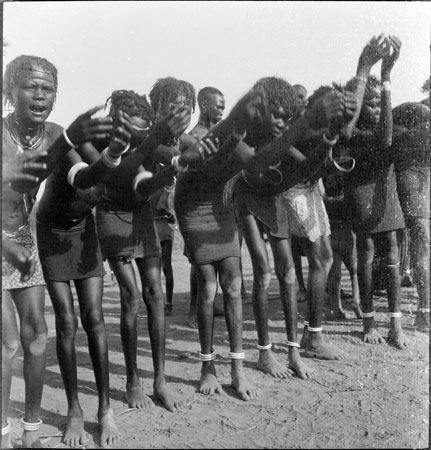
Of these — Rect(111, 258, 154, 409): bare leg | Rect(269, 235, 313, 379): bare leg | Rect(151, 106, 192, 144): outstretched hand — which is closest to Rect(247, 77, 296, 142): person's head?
Rect(151, 106, 192, 144): outstretched hand

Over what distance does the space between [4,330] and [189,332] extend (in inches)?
91.3

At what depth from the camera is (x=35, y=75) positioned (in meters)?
2.41

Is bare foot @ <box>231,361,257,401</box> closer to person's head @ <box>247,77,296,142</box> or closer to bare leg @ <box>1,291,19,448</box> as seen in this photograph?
bare leg @ <box>1,291,19,448</box>

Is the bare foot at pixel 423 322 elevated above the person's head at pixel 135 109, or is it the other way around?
the person's head at pixel 135 109

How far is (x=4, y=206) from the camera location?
237 cm

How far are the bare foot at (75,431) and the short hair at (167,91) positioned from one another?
175 centimetres

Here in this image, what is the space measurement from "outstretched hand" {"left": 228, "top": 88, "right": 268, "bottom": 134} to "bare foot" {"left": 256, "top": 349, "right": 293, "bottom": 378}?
146 centimetres

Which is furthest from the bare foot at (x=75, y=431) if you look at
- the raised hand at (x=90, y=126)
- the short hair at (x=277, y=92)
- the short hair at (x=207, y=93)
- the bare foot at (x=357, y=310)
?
the bare foot at (x=357, y=310)

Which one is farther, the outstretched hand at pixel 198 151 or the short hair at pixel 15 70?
the outstretched hand at pixel 198 151

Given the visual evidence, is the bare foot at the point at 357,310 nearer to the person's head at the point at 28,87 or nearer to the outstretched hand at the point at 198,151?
the outstretched hand at the point at 198,151

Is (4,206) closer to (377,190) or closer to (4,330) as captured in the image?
(4,330)

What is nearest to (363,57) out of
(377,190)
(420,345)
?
(377,190)

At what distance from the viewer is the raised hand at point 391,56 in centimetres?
325

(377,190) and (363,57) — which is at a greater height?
(363,57)
